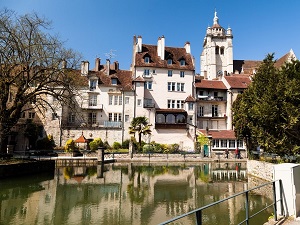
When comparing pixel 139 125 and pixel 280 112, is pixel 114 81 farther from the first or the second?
pixel 280 112

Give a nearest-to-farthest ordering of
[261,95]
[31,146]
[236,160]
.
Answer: [261,95]
[236,160]
[31,146]

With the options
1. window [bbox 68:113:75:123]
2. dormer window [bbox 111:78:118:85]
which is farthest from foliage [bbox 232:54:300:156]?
window [bbox 68:113:75:123]

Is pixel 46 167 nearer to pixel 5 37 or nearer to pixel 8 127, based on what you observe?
pixel 8 127

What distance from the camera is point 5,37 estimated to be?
21.0 meters

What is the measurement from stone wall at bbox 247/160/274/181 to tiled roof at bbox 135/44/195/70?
100 ft

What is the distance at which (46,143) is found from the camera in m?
44.1

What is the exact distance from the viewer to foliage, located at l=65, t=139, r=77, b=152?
132ft

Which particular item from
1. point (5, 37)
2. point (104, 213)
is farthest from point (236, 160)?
point (5, 37)

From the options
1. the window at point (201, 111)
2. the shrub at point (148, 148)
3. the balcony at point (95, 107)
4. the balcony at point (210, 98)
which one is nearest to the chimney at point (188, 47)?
the balcony at point (210, 98)

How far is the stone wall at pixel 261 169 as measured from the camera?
21.9 metres

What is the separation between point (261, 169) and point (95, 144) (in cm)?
2886

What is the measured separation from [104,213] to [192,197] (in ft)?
19.9

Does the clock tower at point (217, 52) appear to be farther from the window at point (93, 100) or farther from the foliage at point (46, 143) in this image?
the foliage at point (46, 143)

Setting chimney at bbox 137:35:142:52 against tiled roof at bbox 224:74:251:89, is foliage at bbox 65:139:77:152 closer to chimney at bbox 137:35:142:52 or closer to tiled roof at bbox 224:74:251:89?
chimney at bbox 137:35:142:52
